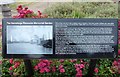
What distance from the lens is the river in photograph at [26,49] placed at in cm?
405

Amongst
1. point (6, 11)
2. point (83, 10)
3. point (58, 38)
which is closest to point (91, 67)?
point (58, 38)

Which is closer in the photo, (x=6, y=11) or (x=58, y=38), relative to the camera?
(x=58, y=38)

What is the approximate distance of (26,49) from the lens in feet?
13.3

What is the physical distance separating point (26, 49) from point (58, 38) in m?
0.38

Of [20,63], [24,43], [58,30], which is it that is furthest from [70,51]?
[20,63]

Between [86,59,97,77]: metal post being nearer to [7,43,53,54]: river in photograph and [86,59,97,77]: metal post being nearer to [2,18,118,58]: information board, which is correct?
[2,18,118,58]: information board

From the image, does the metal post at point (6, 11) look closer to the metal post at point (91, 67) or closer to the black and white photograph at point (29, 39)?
the black and white photograph at point (29, 39)

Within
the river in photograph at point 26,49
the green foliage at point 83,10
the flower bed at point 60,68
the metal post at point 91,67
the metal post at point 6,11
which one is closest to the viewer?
the river in photograph at point 26,49

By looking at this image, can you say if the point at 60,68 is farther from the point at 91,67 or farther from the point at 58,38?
the point at 58,38

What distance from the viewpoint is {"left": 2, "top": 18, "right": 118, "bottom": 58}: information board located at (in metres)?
4.05

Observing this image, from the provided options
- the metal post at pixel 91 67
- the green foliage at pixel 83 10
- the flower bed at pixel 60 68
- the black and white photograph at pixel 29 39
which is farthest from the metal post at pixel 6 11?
the metal post at pixel 91 67

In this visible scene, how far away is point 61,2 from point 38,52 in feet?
10.3

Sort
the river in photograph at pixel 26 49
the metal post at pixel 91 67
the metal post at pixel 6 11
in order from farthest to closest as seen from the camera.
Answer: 1. the metal post at pixel 6 11
2. the metal post at pixel 91 67
3. the river in photograph at pixel 26 49

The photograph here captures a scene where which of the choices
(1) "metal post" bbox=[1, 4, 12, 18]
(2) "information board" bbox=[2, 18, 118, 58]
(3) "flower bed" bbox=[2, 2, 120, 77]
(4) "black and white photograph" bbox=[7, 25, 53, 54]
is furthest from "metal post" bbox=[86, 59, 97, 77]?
(1) "metal post" bbox=[1, 4, 12, 18]
